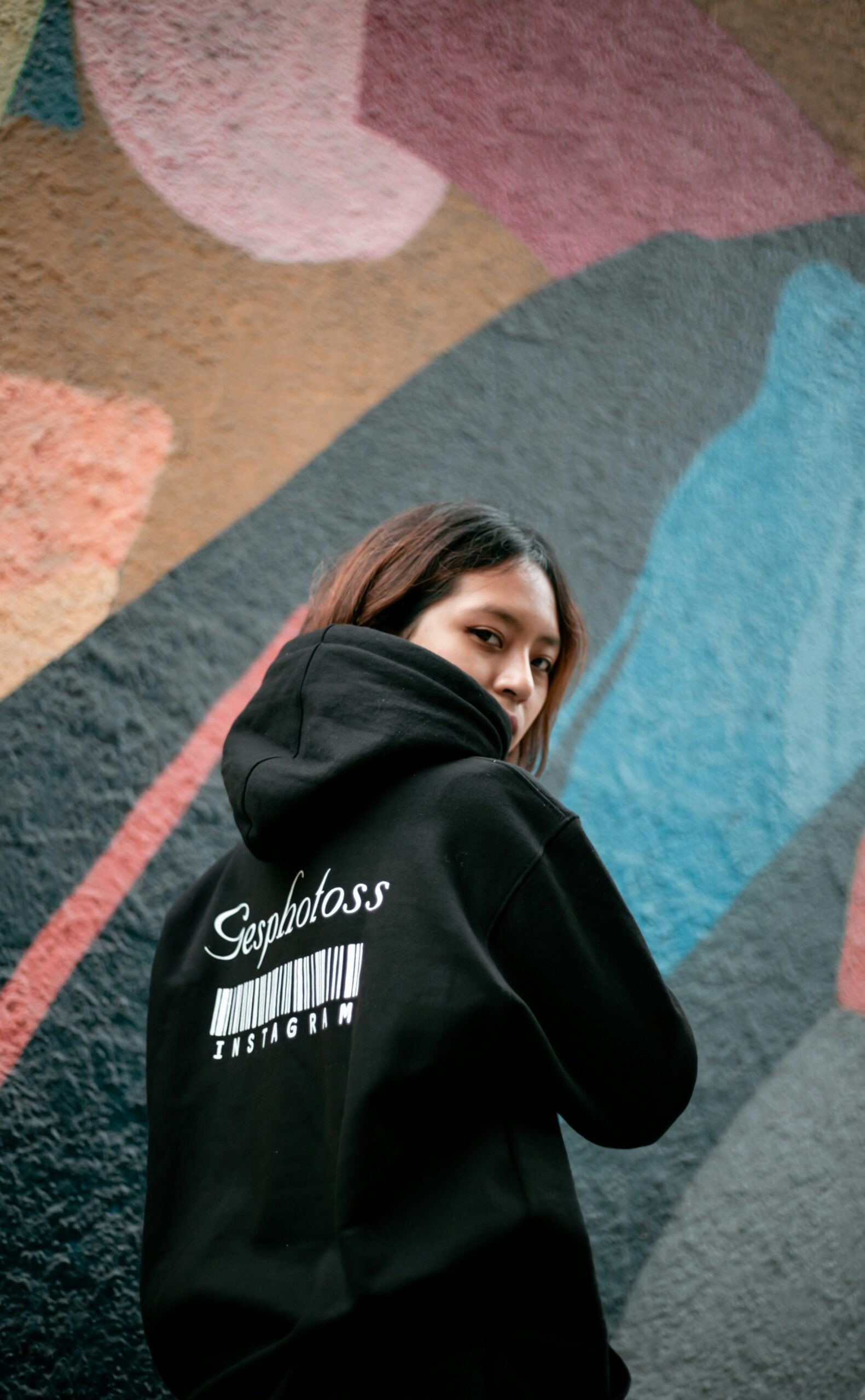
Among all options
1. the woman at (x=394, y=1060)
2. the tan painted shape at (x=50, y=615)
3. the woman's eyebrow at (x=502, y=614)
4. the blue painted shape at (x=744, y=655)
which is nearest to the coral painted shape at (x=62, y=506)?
the tan painted shape at (x=50, y=615)

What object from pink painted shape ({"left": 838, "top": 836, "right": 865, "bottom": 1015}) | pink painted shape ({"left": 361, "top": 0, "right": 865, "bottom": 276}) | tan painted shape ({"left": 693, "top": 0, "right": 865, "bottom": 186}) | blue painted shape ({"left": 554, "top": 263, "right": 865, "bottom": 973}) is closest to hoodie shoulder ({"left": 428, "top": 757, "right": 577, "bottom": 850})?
blue painted shape ({"left": 554, "top": 263, "right": 865, "bottom": 973})

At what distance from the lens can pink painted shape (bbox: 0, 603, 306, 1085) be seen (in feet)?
→ 4.70

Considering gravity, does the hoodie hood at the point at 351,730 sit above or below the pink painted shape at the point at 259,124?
below

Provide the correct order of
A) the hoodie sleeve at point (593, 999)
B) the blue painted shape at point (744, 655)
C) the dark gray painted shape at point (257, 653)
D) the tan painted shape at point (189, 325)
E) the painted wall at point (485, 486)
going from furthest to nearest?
1. the blue painted shape at point (744, 655)
2. the tan painted shape at point (189, 325)
3. the painted wall at point (485, 486)
4. the dark gray painted shape at point (257, 653)
5. the hoodie sleeve at point (593, 999)

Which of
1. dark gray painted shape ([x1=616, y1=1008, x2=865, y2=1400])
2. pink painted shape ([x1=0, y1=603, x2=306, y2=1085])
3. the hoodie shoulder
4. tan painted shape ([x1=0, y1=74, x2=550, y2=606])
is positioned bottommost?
dark gray painted shape ([x1=616, y1=1008, x2=865, y2=1400])

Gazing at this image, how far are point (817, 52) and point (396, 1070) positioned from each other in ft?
7.75

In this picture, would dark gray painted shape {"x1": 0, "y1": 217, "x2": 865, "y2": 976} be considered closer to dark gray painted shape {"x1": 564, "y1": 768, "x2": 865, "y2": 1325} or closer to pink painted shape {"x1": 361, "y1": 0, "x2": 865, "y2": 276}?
pink painted shape {"x1": 361, "y1": 0, "x2": 865, "y2": 276}

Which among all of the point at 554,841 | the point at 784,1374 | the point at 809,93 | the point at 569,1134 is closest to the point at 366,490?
the point at 554,841

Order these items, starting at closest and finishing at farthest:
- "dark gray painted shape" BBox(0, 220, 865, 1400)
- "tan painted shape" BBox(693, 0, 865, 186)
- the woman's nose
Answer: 1. the woman's nose
2. "dark gray painted shape" BBox(0, 220, 865, 1400)
3. "tan painted shape" BBox(693, 0, 865, 186)

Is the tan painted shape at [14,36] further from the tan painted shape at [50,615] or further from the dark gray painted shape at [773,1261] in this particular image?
the dark gray painted shape at [773,1261]

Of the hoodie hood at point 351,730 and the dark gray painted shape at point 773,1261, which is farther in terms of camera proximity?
the dark gray painted shape at point 773,1261

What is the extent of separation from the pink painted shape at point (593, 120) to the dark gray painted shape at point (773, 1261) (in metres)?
1.67

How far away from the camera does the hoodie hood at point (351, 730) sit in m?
0.94

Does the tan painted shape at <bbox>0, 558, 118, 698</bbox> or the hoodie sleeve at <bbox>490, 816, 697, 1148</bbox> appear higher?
the hoodie sleeve at <bbox>490, 816, 697, 1148</bbox>
